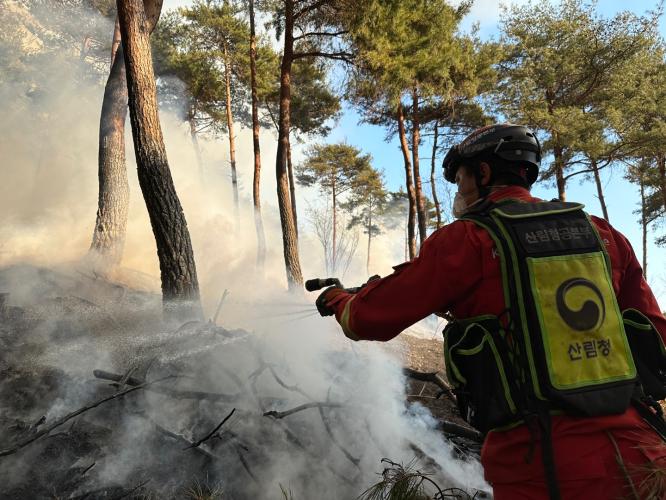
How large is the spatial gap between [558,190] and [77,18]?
21964mm

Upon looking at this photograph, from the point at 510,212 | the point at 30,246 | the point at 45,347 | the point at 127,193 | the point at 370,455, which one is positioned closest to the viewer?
the point at 510,212

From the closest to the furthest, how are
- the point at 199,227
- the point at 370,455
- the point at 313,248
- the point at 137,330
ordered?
the point at 370,455, the point at 137,330, the point at 199,227, the point at 313,248

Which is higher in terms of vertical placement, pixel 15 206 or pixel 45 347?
pixel 15 206

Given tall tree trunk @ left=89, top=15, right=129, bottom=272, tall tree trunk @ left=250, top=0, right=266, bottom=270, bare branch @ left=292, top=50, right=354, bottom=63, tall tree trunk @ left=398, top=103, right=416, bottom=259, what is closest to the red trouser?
tall tree trunk @ left=89, top=15, right=129, bottom=272

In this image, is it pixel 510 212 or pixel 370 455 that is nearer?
pixel 510 212

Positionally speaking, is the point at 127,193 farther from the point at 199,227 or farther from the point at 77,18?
the point at 77,18

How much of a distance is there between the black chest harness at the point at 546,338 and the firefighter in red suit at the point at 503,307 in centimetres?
4

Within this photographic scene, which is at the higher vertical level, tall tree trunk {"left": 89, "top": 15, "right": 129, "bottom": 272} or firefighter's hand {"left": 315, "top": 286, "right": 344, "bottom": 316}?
tall tree trunk {"left": 89, "top": 15, "right": 129, "bottom": 272}

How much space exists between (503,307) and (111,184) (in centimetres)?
793

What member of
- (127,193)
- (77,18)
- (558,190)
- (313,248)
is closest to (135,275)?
(127,193)

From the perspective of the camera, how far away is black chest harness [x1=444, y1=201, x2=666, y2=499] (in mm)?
1454

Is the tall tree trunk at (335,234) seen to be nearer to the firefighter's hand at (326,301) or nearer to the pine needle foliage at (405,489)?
the pine needle foliage at (405,489)

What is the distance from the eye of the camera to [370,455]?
305cm

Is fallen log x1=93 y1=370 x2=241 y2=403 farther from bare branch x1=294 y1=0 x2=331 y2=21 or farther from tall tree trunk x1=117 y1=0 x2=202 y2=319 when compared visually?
bare branch x1=294 y1=0 x2=331 y2=21
